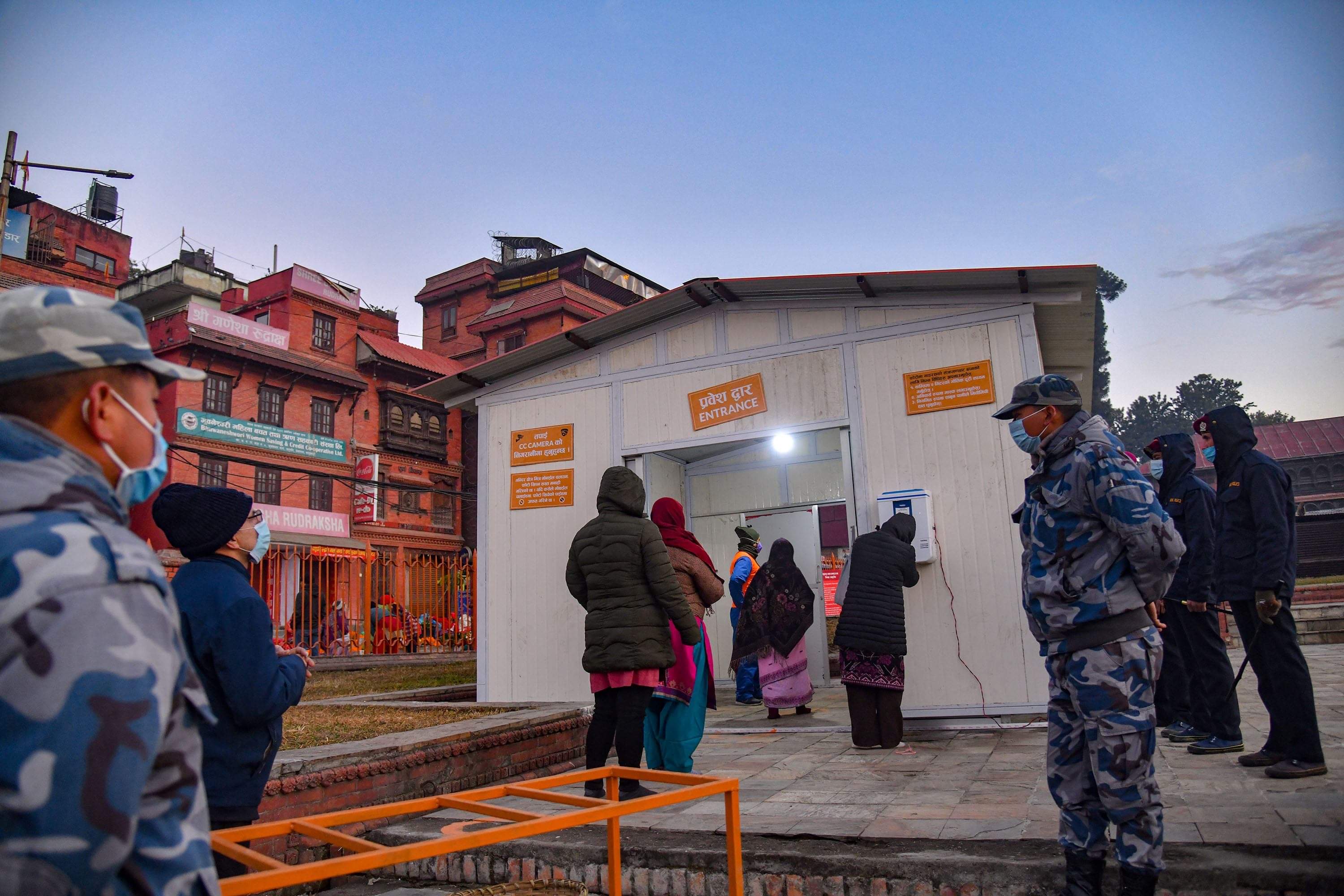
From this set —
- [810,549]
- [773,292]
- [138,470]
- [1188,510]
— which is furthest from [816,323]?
[138,470]

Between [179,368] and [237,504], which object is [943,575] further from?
[179,368]

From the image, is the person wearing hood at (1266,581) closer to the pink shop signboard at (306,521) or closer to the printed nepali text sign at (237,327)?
the pink shop signboard at (306,521)

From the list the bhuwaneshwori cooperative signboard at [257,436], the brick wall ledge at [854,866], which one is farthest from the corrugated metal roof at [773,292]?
the bhuwaneshwori cooperative signboard at [257,436]

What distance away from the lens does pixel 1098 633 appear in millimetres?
Result: 3100

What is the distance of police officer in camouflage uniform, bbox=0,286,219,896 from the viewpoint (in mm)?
1071

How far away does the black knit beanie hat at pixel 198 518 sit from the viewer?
9.03 ft

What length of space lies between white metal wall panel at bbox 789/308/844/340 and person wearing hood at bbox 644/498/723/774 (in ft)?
10.1

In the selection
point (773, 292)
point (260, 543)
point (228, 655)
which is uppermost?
point (773, 292)

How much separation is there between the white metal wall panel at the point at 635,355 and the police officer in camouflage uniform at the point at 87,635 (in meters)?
7.61

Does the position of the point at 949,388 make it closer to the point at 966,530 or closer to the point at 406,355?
the point at 966,530

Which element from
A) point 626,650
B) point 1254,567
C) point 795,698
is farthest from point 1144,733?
point 795,698

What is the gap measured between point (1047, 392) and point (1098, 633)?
931mm

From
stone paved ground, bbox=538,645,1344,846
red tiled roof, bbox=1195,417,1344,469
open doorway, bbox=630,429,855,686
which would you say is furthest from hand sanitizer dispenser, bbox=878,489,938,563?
red tiled roof, bbox=1195,417,1344,469

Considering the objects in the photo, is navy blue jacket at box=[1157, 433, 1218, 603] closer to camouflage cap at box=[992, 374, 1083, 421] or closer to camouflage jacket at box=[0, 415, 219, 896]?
camouflage cap at box=[992, 374, 1083, 421]
